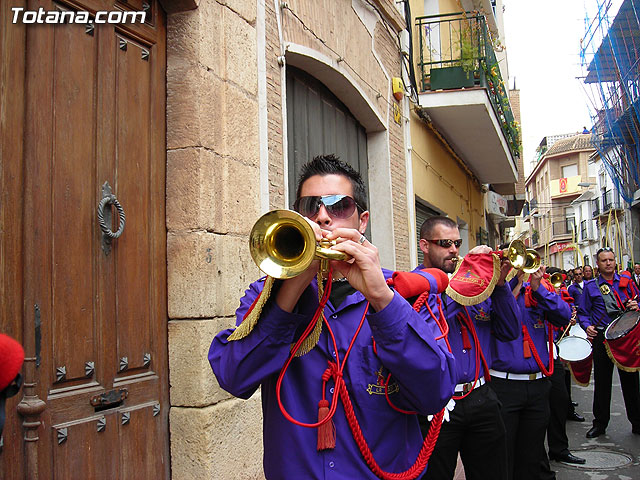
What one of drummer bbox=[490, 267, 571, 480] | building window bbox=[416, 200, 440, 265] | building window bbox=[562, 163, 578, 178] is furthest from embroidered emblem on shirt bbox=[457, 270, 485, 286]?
building window bbox=[562, 163, 578, 178]

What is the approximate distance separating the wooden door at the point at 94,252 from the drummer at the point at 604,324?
18.2ft

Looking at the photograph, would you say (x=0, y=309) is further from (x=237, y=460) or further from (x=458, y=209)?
(x=458, y=209)

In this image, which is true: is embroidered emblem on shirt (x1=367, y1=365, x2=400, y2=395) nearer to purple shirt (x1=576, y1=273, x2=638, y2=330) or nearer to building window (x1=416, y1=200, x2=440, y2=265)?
purple shirt (x1=576, y1=273, x2=638, y2=330)

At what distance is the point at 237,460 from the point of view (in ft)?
12.5

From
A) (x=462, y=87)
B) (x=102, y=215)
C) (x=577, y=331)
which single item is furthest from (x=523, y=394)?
(x=462, y=87)

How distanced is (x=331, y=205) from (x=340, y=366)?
51cm

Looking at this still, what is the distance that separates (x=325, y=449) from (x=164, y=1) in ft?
9.77

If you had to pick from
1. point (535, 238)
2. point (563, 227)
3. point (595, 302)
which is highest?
point (563, 227)

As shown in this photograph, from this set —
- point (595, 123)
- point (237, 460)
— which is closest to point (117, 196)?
point (237, 460)

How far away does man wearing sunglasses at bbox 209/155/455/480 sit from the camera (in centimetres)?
180

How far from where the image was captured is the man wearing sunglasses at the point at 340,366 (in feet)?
5.89

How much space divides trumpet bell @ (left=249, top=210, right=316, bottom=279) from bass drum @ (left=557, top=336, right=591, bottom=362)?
18.2 feet

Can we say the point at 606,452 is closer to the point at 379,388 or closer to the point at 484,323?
the point at 484,323

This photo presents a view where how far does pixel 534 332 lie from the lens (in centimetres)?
478
